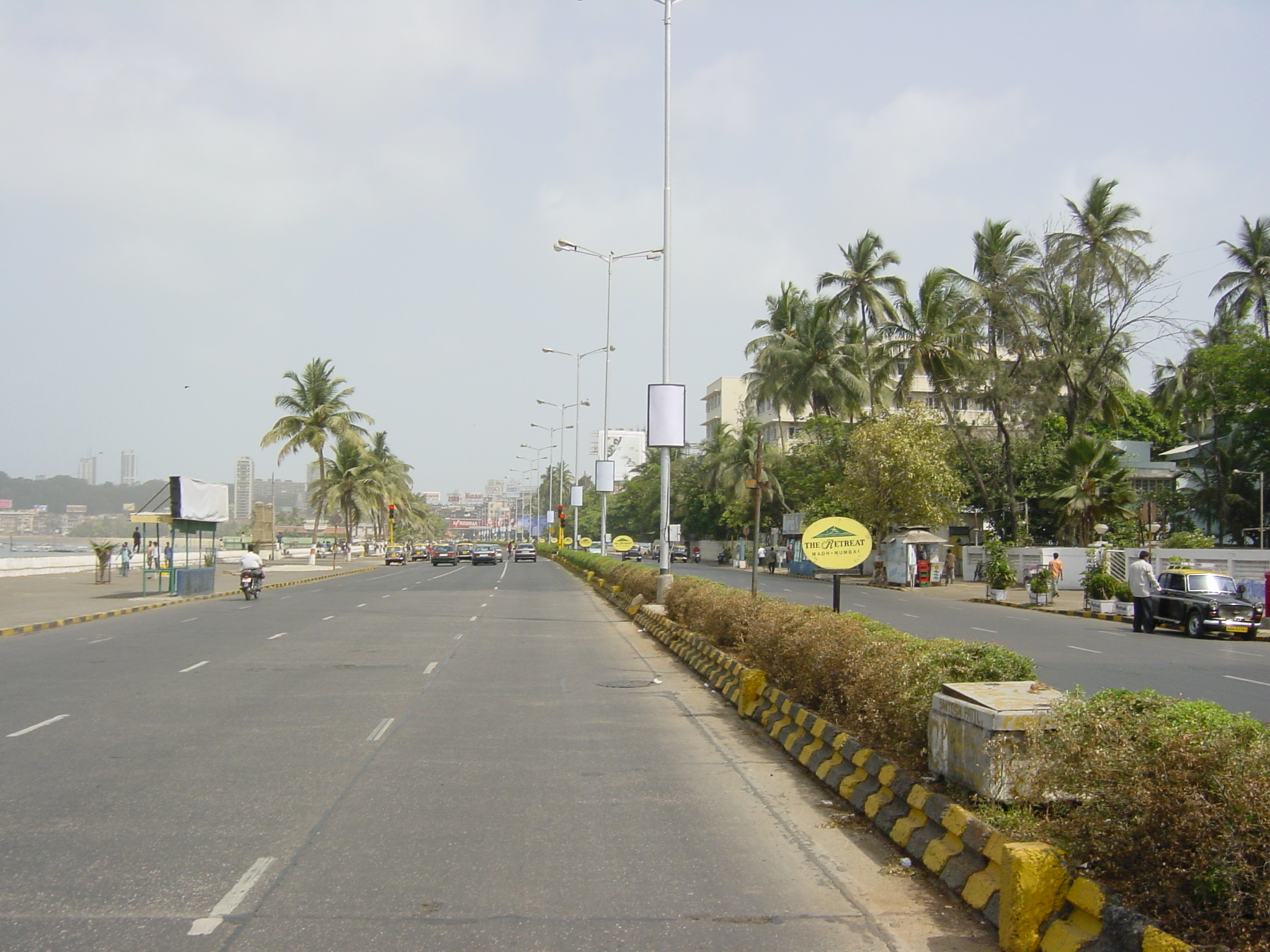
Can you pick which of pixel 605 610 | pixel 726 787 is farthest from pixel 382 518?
pixel 726 787

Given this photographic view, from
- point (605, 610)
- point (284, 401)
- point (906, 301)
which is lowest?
point (605, 610)

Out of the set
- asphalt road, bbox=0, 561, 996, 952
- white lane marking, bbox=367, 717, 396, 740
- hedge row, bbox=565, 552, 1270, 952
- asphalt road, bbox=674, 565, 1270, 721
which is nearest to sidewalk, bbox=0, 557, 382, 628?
asphalt road, bbox=0, 561, 996, 952

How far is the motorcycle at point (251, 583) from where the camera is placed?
31578 mm

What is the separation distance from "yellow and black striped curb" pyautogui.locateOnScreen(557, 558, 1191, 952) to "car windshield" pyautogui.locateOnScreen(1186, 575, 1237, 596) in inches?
695

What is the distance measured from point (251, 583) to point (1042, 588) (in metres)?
24.3

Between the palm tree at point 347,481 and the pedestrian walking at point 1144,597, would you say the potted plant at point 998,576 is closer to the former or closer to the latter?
the pedestrian walking at point 1144,597

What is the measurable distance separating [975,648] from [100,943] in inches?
226

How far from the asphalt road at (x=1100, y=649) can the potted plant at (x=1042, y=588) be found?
2.99ft

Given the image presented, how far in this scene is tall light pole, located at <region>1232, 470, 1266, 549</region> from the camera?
49.2m

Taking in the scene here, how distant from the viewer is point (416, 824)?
22.7 ft

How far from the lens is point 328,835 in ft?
21.7

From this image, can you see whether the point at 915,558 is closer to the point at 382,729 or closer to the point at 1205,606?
the point at 1205,606

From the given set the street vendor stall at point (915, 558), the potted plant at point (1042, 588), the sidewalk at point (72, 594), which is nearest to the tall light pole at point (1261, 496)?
the street vendor stall at point (915, 558)

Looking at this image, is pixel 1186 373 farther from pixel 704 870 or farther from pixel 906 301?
pixel 704 870
